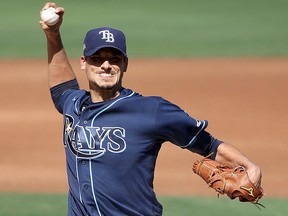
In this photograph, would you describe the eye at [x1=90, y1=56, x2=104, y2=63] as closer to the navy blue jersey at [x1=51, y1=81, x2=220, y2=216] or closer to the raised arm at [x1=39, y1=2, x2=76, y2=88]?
the navy blue jersey at [x1=51, y1=81, x2=220, y2=216]

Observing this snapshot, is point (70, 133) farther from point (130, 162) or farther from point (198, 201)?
point (198, 201)

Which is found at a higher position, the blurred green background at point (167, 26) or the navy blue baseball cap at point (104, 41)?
the blurred green background at point (167, 26)


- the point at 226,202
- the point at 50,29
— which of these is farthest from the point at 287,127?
the point at 50,29

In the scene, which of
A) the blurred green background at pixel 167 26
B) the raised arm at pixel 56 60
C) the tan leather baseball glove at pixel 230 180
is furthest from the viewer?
the blurred green background at pixel 167 26

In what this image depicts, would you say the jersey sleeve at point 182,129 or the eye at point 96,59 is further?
the eye at point 96,59

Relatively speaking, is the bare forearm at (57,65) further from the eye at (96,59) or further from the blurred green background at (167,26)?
the blurred green background at (167,26)

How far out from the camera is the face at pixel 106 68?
438 cm

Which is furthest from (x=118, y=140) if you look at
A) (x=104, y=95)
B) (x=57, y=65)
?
(x=57, y=65)

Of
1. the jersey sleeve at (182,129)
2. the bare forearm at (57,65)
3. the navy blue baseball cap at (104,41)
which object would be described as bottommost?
the jersey sleeve at (182,129)

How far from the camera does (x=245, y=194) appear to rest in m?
4.20

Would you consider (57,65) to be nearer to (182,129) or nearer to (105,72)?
(105,72)

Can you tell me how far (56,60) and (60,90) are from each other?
0.26 meters

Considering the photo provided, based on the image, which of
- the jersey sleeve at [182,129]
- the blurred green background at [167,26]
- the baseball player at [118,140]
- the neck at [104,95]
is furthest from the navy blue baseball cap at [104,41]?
the blurred green background at [167,26]

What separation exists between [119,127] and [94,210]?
18.6 inches
